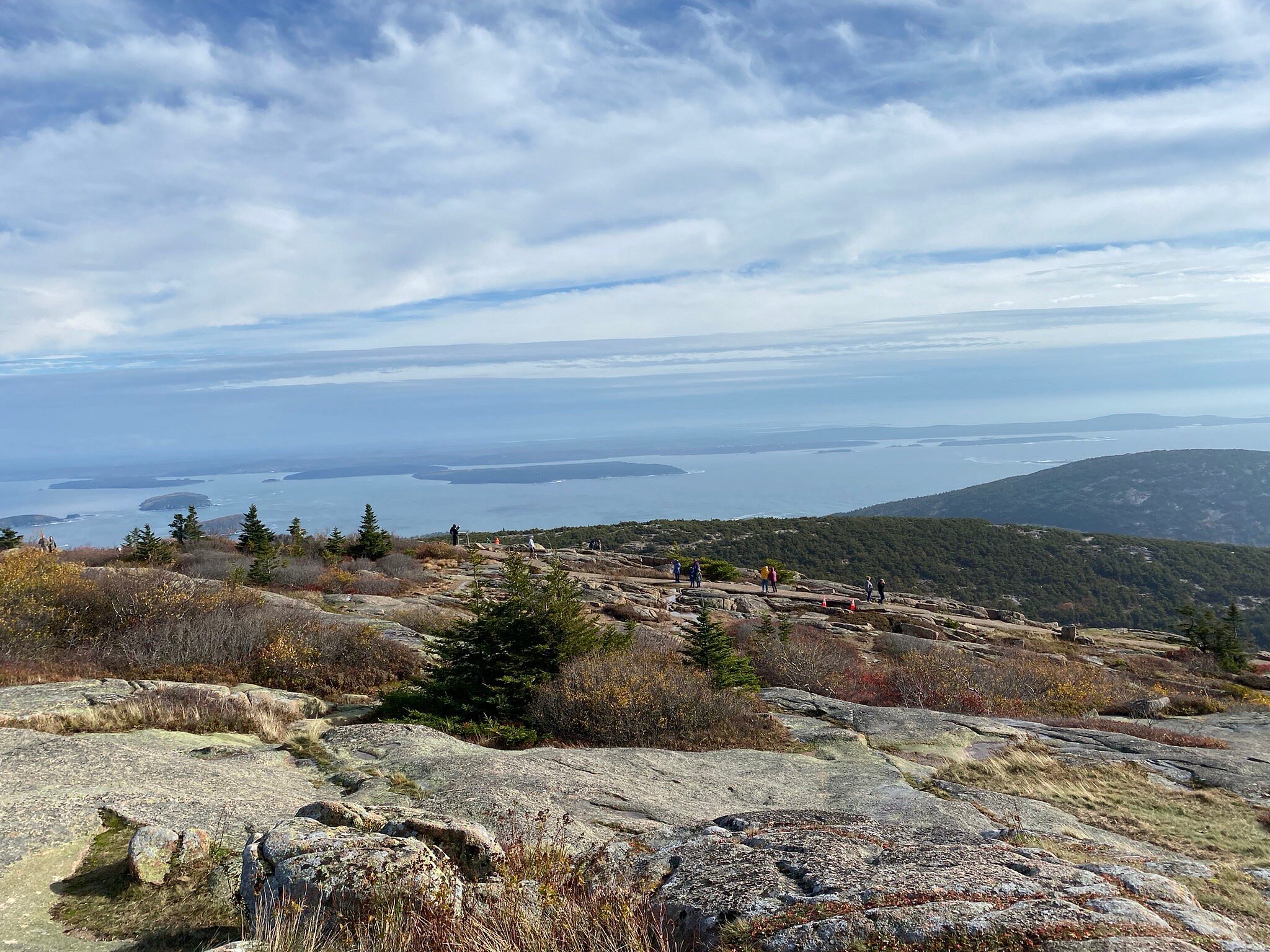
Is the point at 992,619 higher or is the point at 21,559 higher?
the point at 21,559

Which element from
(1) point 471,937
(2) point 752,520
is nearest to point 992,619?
(2) point 752,520

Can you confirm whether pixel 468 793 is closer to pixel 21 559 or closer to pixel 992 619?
pixel 21 559

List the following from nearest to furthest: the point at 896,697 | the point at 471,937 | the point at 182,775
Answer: the point at 471,937 < the point at 182,775 < the point at 896,697

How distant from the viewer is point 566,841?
17.9 ft

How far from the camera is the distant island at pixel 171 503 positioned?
167 metres

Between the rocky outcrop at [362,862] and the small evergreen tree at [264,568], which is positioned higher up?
the rocky outcrop at [362,862]

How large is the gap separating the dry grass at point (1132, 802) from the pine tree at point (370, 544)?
2542cm

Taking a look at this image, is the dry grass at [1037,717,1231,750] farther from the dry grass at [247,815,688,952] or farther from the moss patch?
the moss patch

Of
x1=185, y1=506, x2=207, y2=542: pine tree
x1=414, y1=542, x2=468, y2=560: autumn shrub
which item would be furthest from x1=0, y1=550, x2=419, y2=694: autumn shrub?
x1=414, y1=542, x2=468, y2=560: autumn shrub

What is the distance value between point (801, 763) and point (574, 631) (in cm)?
410

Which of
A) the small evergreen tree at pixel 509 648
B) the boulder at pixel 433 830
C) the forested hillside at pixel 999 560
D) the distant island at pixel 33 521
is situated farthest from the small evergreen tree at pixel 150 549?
the distant island at pixel 33 521

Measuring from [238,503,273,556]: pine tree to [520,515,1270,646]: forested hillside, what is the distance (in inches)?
841

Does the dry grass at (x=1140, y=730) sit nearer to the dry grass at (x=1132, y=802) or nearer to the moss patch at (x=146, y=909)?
the dry grass at (x=1132, y=802)

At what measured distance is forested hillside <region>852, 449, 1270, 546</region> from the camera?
136875mm
